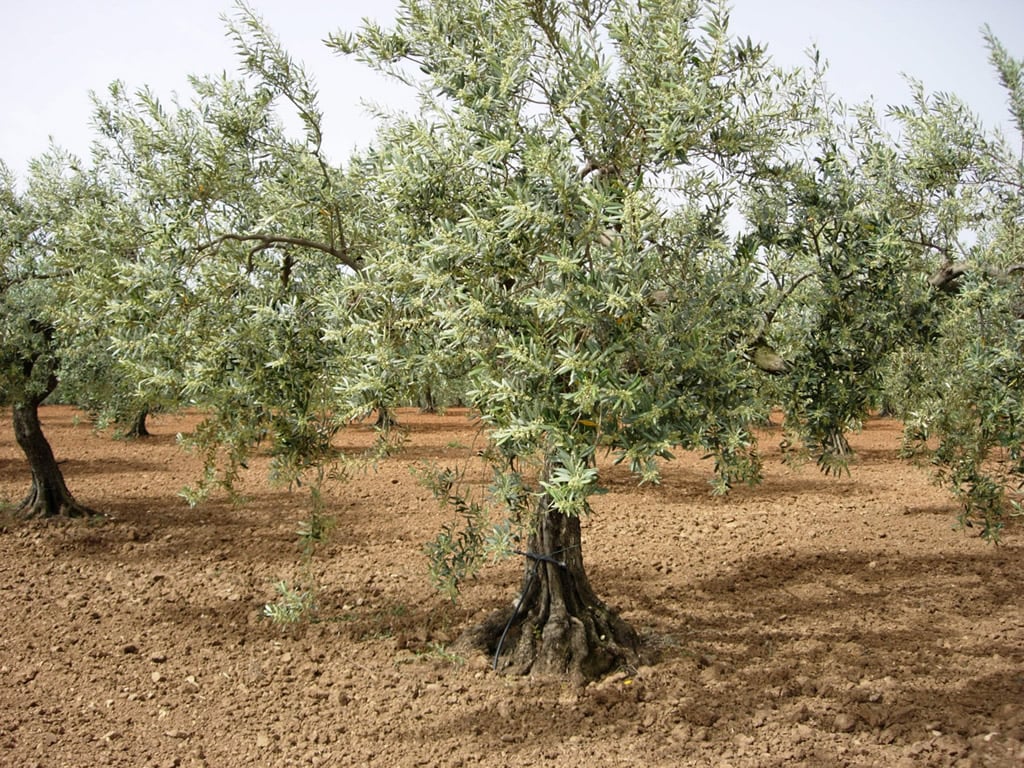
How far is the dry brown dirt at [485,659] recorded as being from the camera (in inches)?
266

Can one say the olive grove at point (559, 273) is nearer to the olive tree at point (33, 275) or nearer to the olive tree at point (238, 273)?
the olive tree at point (238, 273)

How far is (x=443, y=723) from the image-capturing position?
7.15 meters

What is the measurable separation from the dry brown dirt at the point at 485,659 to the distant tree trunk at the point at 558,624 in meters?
0.20

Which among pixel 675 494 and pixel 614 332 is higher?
pixel 614 332

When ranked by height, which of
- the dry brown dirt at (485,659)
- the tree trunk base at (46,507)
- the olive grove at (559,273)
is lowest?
the dry brown dirt at (485,659)

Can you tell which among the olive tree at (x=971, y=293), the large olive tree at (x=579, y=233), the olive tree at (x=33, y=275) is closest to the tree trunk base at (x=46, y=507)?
the olive tree at (x=33, y=275)

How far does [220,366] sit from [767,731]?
15.4ft

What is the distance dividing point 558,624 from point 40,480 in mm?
9630

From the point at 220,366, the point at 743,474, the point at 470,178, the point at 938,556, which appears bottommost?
the point at 938,556

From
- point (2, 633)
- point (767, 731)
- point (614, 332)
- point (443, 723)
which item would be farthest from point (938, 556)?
point (2, 633)

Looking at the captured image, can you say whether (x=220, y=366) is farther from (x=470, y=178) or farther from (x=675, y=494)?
(x=675, y=494)

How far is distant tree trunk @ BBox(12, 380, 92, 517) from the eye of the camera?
13.9 metres

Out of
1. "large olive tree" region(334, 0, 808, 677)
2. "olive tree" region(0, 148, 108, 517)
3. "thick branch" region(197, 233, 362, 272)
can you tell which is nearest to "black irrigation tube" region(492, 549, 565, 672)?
"large olive tree" region(334, 0, 808, 677)

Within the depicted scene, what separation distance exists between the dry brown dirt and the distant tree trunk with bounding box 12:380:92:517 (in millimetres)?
406
